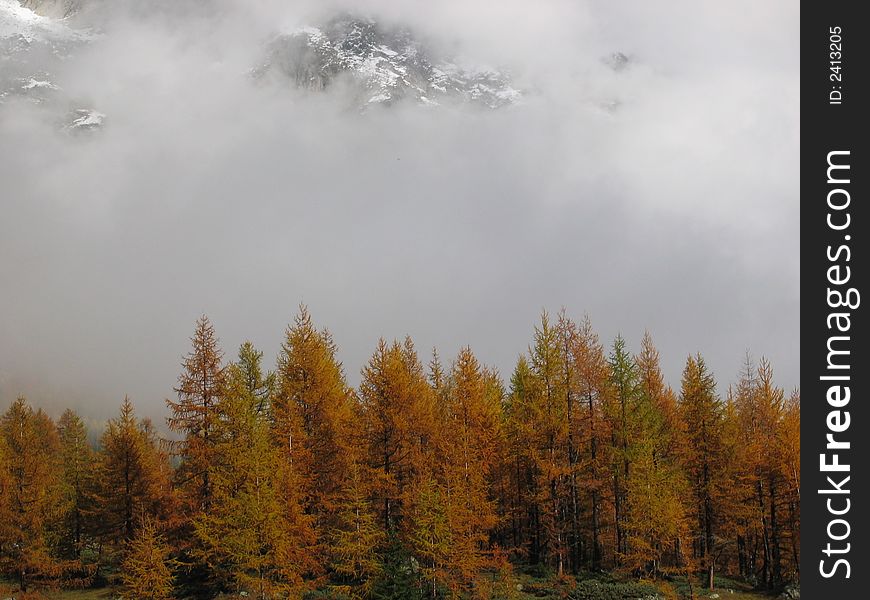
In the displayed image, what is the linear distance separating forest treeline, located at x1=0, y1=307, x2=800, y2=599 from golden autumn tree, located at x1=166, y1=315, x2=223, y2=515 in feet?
0.39

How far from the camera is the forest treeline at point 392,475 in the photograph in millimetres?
33500

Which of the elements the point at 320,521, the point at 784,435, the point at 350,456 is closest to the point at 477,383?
the point at 350,456

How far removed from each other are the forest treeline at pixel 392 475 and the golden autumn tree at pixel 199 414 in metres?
0.12

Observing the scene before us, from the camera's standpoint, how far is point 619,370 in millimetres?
39625

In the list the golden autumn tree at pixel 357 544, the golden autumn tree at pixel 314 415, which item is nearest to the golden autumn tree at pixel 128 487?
the golden autumn tree at pixel 314 415

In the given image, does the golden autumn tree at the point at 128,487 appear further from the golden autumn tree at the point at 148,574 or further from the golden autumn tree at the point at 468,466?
the golden autumn tree at the point at 468,466

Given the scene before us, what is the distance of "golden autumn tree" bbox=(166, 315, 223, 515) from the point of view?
36781 millimetres

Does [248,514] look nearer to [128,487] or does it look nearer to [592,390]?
[128,487]

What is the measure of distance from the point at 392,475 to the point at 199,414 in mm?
12039

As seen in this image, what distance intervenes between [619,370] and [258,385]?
75.8ft

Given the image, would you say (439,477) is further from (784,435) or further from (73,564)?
(73,564)

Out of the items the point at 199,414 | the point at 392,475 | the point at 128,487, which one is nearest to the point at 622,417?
the point at 392,475
